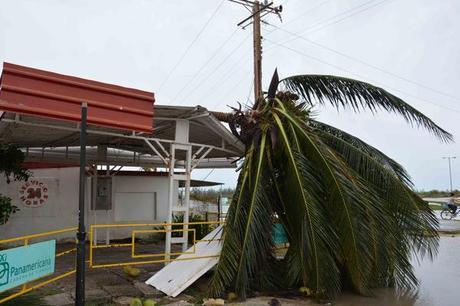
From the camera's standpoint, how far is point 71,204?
15859 mm

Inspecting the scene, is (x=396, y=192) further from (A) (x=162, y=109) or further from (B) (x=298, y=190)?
(A) (x=162, y=109)

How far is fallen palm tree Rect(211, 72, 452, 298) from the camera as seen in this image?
8.61 m

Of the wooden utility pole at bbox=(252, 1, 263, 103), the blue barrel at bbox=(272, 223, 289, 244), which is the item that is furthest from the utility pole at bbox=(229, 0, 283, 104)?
the blue barrel at bbox=(272, 223, 289, 244)

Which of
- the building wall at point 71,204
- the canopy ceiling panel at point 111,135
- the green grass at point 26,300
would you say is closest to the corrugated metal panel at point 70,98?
the canopy ceiling panel at point 111,135

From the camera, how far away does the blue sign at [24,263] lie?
6.14 m

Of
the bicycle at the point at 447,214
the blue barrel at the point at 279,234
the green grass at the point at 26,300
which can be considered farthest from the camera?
the bicycle at the point at 447,214

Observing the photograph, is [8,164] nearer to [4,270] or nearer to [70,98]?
[70,98]

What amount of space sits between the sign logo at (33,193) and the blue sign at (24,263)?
325 inches

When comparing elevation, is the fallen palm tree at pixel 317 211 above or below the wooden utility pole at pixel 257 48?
below

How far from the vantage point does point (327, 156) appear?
916cm

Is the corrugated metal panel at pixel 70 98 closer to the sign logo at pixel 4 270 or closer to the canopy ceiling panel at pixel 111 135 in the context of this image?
the canopy ceiling panel at pixel 111 135

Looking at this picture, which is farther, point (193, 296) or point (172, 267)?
point (172, 267)

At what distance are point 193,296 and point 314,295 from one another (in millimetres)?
2303

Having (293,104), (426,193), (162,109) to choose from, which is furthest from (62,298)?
(426,193)
